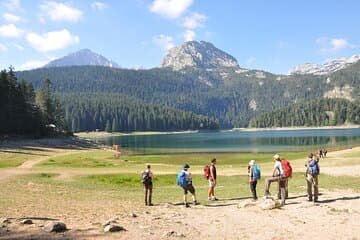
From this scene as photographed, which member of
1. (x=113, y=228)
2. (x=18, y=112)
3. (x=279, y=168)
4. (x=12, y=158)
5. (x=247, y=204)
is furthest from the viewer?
(x=18, y=112)

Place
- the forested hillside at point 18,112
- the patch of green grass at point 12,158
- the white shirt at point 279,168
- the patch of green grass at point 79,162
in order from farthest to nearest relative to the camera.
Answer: the forested hillside at point 18,112
the patch of green grass at point 12,158
the patch of green grass at point 79,162
the white shirt at point 279,168

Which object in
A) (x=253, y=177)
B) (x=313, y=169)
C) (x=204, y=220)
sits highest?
(x=313, y=169)

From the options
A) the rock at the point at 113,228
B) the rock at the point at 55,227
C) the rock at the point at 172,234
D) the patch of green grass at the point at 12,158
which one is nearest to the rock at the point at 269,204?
the rock at the point at 172,234

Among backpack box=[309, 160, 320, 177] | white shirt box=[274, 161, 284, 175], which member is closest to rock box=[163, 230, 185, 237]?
white shirt box=[274, 161, 284, 175]

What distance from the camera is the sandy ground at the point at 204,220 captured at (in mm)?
17344

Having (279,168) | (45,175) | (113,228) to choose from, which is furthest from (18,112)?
(113,228)

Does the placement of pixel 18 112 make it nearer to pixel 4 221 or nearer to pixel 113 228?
pixel 4 221

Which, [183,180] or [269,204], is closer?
[269,204]

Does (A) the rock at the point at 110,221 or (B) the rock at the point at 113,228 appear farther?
(A) the rock at the point at 110,221

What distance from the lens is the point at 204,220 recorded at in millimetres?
21031

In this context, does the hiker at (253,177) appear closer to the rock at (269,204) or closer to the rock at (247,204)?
the rock at (247,204)

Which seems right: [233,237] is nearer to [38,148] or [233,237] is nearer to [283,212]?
[283,212]

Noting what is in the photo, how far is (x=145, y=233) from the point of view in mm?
17578

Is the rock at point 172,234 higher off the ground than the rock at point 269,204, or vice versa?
the rock at point 269,204
